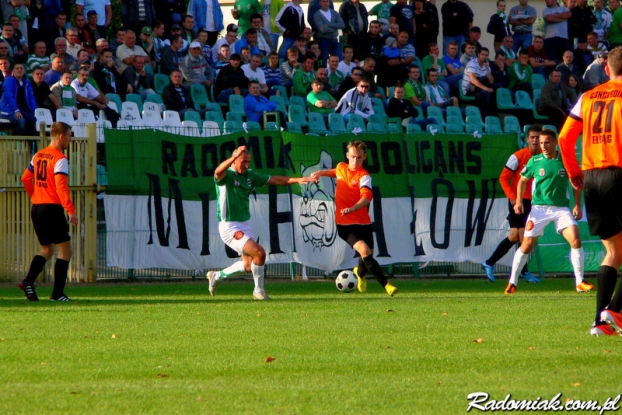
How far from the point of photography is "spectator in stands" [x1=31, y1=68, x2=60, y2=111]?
Answer: 18812mm

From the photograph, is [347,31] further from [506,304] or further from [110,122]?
[506,304]

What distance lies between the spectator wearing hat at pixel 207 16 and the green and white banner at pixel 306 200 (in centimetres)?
754

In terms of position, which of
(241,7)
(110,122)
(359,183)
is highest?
(241,7)

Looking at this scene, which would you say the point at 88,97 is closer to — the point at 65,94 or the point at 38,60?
the point at 65,94

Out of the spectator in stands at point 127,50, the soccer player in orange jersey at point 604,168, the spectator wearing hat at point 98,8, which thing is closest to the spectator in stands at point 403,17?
the spectator wearing hat at point 98,8

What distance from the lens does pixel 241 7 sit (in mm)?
24906

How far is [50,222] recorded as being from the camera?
44.6 feet

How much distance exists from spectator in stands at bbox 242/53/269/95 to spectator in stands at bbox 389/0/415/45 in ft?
15.2

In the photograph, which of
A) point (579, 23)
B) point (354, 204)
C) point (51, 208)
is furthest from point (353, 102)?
point (579, 23)

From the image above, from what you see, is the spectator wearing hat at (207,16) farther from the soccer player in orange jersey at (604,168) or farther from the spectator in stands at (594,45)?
the soccer player in orange jersey at (604,168)

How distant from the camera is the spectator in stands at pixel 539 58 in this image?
2744 cm

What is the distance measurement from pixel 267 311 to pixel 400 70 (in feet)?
46.2

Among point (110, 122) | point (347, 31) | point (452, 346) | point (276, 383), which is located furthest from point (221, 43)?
point (276, 383)
